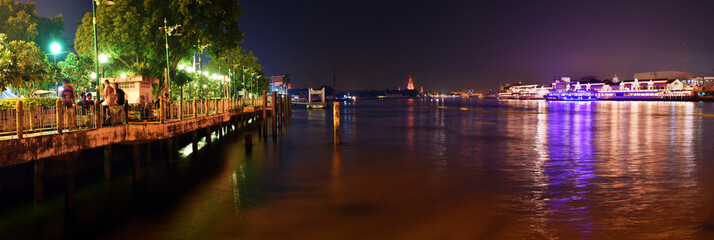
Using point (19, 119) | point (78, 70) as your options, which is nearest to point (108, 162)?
point (19, 119)

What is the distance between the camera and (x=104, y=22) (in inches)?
1359

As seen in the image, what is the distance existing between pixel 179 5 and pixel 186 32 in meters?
2.02

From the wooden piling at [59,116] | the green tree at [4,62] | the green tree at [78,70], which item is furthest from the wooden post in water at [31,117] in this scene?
the green tree at [78,70]

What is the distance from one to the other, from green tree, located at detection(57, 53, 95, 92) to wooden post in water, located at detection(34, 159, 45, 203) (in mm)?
38541

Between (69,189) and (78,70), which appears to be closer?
(69,189)

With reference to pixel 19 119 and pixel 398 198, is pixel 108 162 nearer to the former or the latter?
pixel 19 119

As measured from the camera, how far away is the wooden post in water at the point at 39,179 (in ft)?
50.0

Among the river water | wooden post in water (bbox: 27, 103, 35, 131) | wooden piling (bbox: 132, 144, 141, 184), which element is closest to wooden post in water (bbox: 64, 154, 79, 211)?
the river water

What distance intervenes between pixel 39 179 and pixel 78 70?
39.7 metres

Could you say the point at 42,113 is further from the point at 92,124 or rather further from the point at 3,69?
the point at 3,69

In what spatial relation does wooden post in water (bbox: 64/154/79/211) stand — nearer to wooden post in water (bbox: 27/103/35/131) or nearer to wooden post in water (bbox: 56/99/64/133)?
wooden post in water (bbox: 56/99/64/133)

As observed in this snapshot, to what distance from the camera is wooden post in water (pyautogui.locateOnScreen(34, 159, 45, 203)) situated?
15242mm

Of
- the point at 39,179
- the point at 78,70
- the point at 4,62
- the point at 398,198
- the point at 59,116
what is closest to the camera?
the point at 59,116

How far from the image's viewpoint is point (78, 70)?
→ 4984 cm
